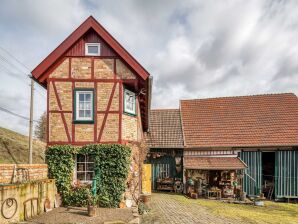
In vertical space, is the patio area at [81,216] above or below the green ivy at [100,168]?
below

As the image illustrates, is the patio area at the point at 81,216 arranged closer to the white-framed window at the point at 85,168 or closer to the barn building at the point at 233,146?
the white-framed window at the point at 85,168

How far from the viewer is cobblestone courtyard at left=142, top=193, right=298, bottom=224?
35.7 ft

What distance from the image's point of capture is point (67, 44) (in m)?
12.0

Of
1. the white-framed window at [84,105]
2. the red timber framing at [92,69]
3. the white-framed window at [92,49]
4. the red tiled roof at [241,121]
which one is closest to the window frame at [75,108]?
the white-framed window at [84,105]

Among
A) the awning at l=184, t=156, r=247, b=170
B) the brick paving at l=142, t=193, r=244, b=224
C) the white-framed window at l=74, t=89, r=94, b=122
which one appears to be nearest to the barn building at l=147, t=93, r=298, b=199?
the awning at l=184, t=156, r=247, b=170

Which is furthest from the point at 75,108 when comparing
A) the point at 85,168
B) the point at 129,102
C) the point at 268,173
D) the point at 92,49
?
the point at 268,173

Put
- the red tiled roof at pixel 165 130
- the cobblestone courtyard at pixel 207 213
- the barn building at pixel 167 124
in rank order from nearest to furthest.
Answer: the cobblestone courtyard at pixel 207 213 → the barn building at pixel 167 124 → the red tiled roof at pixel 165 130

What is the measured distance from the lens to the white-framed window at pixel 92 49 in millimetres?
12266

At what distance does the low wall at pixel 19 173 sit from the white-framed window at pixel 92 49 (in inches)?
227

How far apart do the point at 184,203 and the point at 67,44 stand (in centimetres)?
1076

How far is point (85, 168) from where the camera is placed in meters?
11.8

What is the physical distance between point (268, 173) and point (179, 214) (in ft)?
35.6

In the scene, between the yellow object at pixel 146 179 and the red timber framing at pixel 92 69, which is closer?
the red timber framing at pixel 92 69

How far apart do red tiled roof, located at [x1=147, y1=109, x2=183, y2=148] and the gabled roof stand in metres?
8.84
